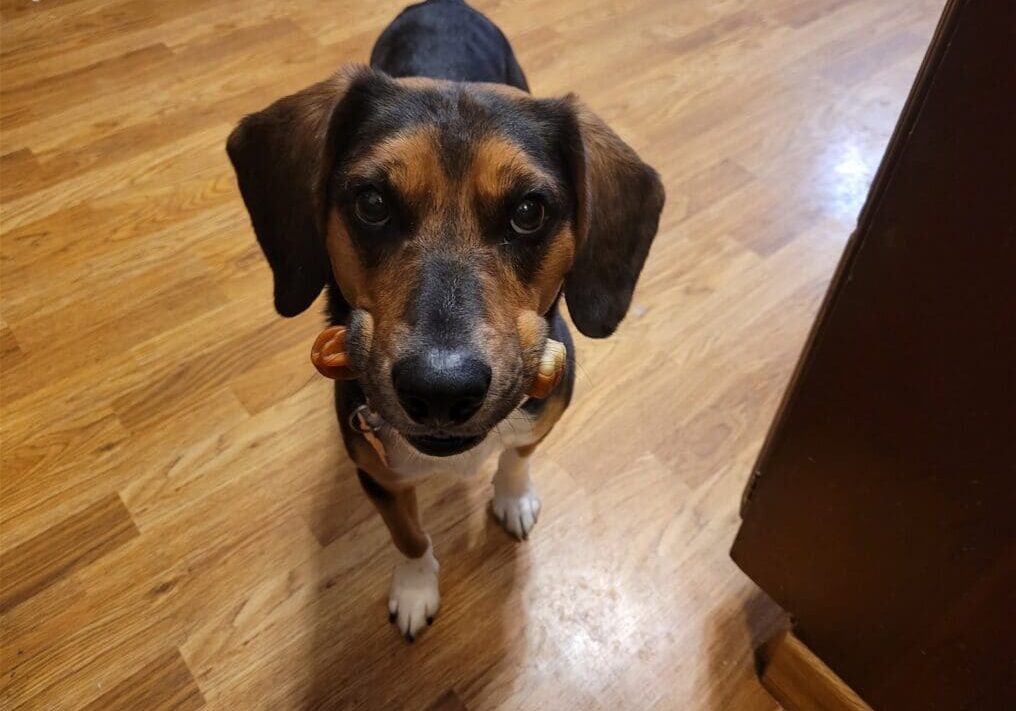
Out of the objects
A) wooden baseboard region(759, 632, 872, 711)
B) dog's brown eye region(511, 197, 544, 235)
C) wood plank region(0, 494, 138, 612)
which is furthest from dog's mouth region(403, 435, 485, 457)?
wood plank region(0, 494, 138, 612)

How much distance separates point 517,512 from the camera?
1.92 metres

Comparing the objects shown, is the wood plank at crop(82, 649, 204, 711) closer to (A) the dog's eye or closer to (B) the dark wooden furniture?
(A) the dog's eye

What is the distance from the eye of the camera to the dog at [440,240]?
3.82 feet

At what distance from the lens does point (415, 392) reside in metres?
1.10

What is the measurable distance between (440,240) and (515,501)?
0.88m

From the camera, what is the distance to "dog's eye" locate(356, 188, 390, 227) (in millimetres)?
1271

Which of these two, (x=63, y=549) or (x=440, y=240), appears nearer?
(x=440, y=240)

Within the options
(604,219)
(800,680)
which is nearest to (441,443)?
(604,219)

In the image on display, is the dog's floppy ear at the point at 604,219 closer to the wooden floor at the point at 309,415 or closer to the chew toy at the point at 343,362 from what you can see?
the chew toy at the point at 343,362

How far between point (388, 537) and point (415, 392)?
3.11 ft

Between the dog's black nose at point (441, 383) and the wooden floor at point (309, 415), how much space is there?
87 cm

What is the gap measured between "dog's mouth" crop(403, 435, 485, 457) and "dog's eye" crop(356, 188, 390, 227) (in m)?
0.35

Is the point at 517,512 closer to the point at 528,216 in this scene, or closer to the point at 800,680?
the point at 800,680

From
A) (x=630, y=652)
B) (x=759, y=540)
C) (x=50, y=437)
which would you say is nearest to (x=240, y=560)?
(x=50, y=437)
